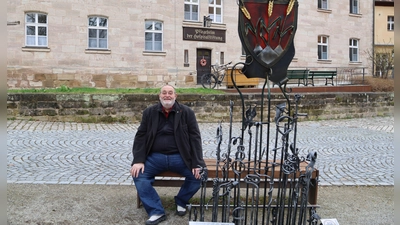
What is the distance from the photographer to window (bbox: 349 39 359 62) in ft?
95.2

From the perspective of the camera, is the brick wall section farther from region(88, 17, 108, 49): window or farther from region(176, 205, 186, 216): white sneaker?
region(88, 17, 108, 49): window

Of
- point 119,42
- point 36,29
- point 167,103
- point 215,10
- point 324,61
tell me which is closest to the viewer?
point 167,103

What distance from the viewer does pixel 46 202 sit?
16.1ft

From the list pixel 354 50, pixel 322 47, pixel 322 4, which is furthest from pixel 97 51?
pixel 354 50

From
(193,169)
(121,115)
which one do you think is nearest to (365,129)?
(121,115)

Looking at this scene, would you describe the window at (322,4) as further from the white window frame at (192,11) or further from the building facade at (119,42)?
the white window frame at (192,11)

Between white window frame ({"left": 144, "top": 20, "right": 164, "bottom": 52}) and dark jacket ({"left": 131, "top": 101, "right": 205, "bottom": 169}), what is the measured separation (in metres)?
18.9

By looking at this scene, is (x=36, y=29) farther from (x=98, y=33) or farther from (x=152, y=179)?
(x=152, y=179)

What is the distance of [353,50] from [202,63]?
12372 millimetres

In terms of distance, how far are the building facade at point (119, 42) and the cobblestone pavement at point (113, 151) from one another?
29.0 ft

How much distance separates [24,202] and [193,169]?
7.11 feet

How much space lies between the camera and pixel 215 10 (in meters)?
24.3

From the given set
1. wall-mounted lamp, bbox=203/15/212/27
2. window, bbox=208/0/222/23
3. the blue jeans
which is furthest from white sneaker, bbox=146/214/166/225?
window, bbox=208/0/222/23

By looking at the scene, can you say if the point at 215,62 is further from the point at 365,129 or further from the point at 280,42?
the point at 280,42
